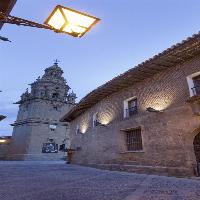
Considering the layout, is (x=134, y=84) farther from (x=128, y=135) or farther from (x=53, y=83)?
(x=53, y=83)

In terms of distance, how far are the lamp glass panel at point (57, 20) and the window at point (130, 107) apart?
9209 mm

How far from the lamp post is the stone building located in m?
5.91

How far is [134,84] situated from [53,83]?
2332cm

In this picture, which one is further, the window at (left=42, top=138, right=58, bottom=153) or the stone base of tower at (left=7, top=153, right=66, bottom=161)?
the window at (left=42, top=138, right=58, bottom=153)

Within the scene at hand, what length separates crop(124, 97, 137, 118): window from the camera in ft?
39.9

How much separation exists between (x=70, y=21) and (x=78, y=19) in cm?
15

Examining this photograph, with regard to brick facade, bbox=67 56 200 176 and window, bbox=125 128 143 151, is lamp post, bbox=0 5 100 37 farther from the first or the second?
window, bbox=125 128 143 151

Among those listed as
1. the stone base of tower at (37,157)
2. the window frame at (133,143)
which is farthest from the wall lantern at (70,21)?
the stone base of tower at (37,157)

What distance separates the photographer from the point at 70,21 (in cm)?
344

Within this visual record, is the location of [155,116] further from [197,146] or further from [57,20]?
[57,20]

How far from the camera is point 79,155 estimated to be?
18.6 m

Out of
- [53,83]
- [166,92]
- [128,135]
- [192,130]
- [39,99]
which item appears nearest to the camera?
[192,130]

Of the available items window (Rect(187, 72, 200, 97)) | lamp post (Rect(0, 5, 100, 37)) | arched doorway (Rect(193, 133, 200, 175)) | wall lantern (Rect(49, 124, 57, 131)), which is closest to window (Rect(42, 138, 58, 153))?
wall lantern (Rect(49, 124, 57, 131))

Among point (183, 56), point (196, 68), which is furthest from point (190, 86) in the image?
point (183, 56)
